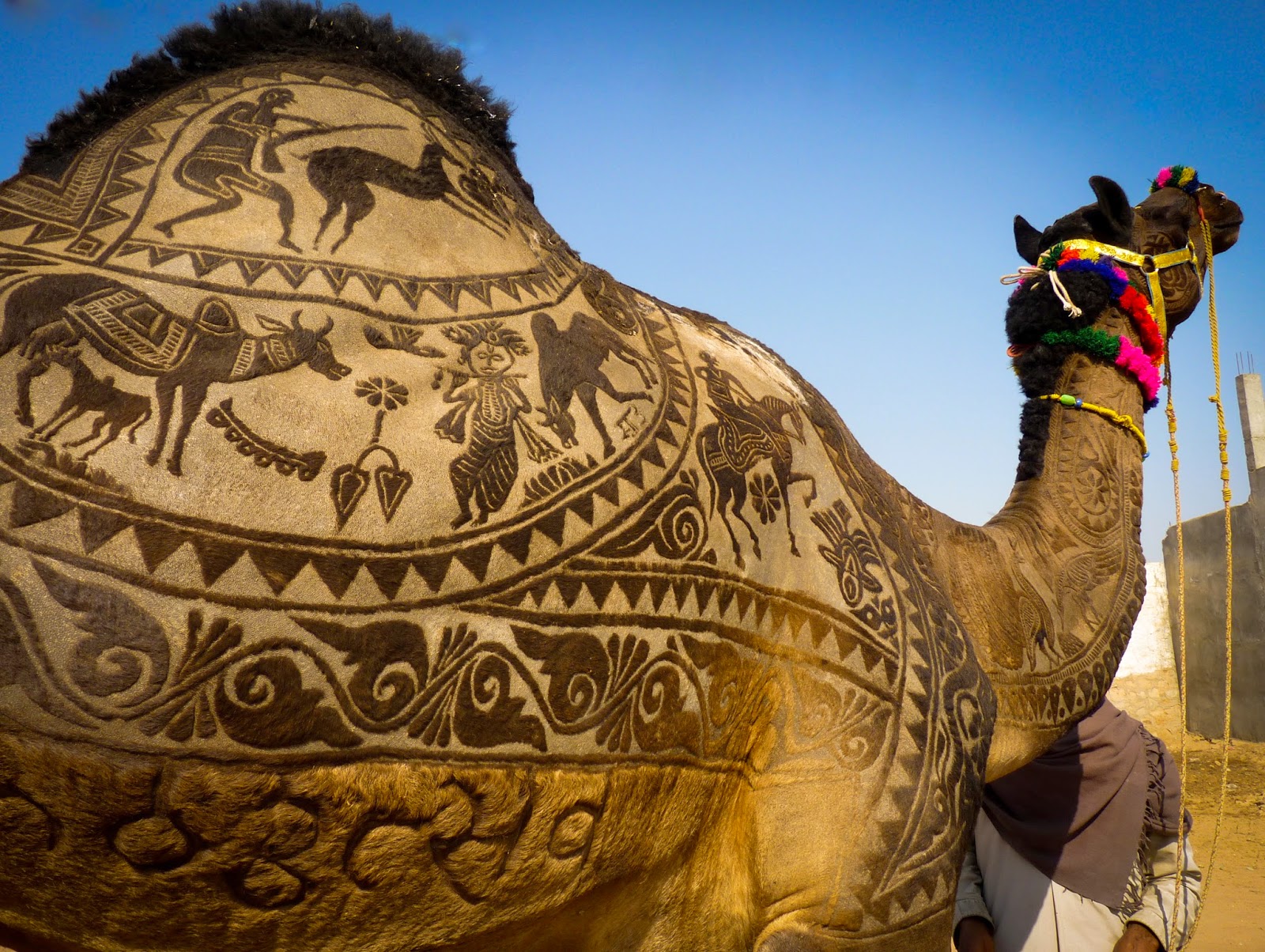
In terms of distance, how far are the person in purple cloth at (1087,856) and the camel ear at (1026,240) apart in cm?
205

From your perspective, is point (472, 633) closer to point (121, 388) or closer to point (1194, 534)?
point (121, 388)

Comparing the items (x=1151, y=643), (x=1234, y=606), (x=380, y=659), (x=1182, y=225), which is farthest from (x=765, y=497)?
(x=1151, y=643)

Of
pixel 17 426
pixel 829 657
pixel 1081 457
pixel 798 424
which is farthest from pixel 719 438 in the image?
pixel 1081 457

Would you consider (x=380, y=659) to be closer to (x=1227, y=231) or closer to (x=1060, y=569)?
(x=1060, y=569)

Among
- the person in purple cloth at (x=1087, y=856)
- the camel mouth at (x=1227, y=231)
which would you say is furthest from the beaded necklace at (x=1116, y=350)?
the person in purple cloth at (x=1087, y=856)

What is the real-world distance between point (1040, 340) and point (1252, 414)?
12392mm

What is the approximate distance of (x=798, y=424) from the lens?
2.24m

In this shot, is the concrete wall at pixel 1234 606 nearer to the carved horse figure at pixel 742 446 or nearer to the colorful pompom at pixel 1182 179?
the colorful pompom at pixel 1182 179

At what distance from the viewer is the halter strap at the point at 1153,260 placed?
3.29m

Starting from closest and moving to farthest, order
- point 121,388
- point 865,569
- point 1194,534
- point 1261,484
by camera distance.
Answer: point 121,388
point 865,569
point 1261,484
point 1194,534

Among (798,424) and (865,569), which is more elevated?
(798,424)

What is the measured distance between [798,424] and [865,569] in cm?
40

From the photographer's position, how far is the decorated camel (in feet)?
4.29

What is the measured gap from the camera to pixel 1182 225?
350 cm
